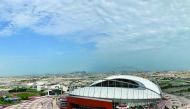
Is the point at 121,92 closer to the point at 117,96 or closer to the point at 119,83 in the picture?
the point at 117,96

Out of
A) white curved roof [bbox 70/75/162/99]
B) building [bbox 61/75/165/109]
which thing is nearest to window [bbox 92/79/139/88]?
building [bbox 61/75/165/109]

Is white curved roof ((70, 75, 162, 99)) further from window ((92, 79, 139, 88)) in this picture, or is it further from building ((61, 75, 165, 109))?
window ((92, 79, 139, 88))

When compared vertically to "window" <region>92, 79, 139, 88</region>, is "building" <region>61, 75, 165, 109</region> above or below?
below

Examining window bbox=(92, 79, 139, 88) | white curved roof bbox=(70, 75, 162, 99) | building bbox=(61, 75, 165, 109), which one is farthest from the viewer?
window bbox=(92, 79, 139, 88)

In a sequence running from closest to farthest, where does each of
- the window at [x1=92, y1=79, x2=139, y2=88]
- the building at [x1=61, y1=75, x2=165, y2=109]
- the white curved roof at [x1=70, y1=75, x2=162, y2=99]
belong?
the building at [x1=61, y1=75, x2=165, y2=109]
the white curved roof at [x1=70, y1=75, x2=162, y2=99]
the window at [x1=92, y1=79, x2=139, y2=88]

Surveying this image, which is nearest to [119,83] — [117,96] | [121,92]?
[121,92]

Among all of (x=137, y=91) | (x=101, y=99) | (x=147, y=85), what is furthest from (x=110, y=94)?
(x=147, y=85)

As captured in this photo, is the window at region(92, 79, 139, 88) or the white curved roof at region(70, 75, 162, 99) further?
the window at region(92, 79, 139, 88)

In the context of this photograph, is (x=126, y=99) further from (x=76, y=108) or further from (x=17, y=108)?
(x=17, y=108)
